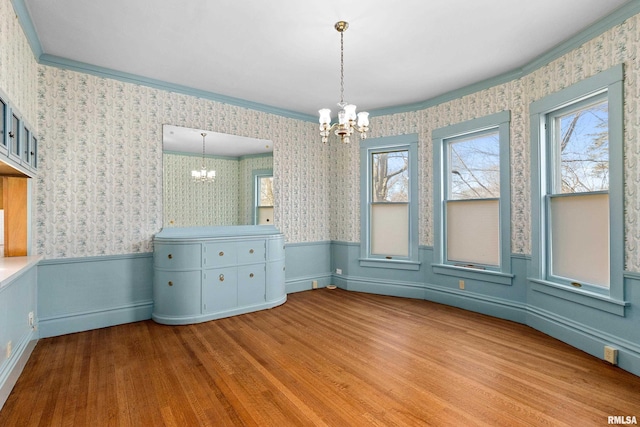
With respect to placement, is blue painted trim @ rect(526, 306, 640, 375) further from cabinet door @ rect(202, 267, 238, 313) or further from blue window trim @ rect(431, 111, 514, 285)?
cabinet door @ rect(202, 267, 238, 313)

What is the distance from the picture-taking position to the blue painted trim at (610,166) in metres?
2.66

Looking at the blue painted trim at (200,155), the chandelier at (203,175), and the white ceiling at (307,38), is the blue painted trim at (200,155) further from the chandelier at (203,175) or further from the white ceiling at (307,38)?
the white ceiling at (307,38)

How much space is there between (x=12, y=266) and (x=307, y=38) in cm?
308

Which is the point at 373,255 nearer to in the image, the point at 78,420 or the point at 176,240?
the point at 176,240

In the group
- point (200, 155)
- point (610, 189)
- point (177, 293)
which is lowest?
point (177, 293)

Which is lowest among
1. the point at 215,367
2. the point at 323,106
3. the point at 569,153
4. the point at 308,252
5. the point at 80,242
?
the point at 215,367

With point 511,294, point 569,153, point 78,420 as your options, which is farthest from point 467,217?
point 78,420

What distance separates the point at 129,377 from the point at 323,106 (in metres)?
4.07

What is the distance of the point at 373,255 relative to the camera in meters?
5.23

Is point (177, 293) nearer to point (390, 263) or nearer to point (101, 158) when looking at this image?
point (101, 158)

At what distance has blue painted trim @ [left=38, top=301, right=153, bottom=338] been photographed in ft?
11.1

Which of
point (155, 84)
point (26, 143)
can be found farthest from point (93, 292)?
point (155, 84)

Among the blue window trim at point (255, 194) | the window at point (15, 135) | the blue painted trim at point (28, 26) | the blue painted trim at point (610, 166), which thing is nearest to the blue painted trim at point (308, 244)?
the blue window trim at point (255, 194)

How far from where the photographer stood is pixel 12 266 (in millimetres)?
2514
